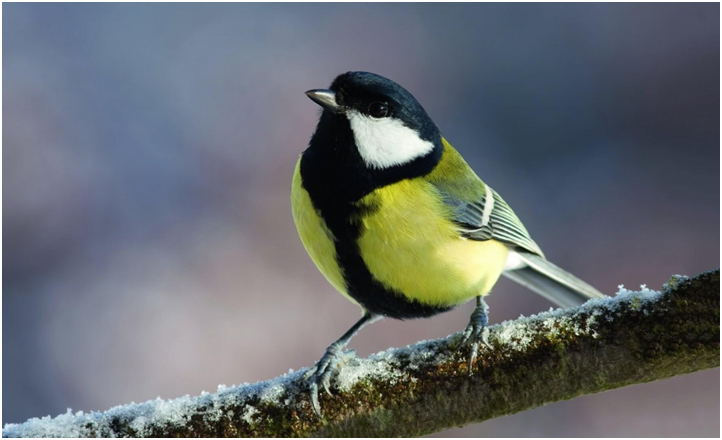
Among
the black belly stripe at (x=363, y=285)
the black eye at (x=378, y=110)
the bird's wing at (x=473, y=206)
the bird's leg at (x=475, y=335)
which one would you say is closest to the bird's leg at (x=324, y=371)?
the black belly stripe at (x=363, y=285)

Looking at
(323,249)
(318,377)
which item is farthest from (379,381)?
(323,249)

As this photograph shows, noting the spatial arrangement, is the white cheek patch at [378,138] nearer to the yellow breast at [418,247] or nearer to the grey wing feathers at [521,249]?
the yellow breast at [418,247]

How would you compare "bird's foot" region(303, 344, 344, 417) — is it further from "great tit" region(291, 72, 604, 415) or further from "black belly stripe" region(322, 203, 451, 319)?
"black belly stripe" region(322, 203, 451, 319)

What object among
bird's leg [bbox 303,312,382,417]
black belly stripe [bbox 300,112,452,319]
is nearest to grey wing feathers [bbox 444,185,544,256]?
black belly stripe [bbox 300,112,452,319]

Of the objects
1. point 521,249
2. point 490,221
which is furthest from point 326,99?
point 521,249

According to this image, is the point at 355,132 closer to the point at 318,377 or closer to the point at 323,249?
the point at 323,249

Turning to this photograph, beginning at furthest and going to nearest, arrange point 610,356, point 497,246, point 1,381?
point 1,381, point 497,246, point 610,356
